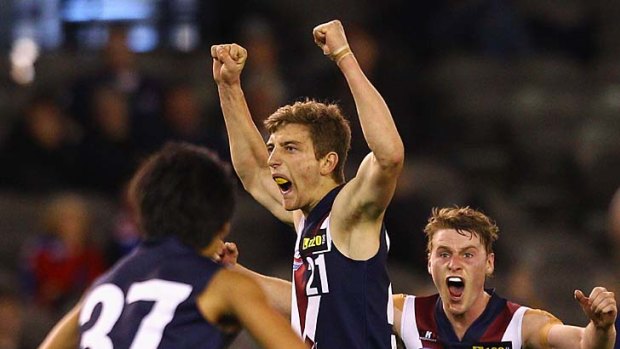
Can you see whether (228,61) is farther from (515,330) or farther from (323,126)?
(515,330)

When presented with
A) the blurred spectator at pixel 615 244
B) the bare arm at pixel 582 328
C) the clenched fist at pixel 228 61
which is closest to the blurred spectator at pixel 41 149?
the blurred spectator at pixel 615 244

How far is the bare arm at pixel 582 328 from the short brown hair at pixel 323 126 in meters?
1.01

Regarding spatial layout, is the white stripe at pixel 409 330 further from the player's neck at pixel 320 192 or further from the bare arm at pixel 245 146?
the player's neck at pixel 320 192

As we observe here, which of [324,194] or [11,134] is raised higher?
[11,134]

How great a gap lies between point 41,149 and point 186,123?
3.61 ft

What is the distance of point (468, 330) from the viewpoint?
6.31 m

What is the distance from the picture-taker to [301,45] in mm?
13461

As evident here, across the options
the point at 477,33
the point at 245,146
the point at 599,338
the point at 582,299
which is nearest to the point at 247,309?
the point at 582,299

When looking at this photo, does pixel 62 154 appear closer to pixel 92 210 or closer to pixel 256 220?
pixel 92 210

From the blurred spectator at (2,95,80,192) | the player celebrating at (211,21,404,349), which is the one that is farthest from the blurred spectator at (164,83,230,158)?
the player celebrating at (211,21,404,349)

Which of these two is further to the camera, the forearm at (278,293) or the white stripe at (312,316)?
the forearm at (278,293)

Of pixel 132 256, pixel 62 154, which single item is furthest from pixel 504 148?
pixel 132 256

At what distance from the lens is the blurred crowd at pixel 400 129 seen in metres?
10.8

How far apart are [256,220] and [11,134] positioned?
1.95m
